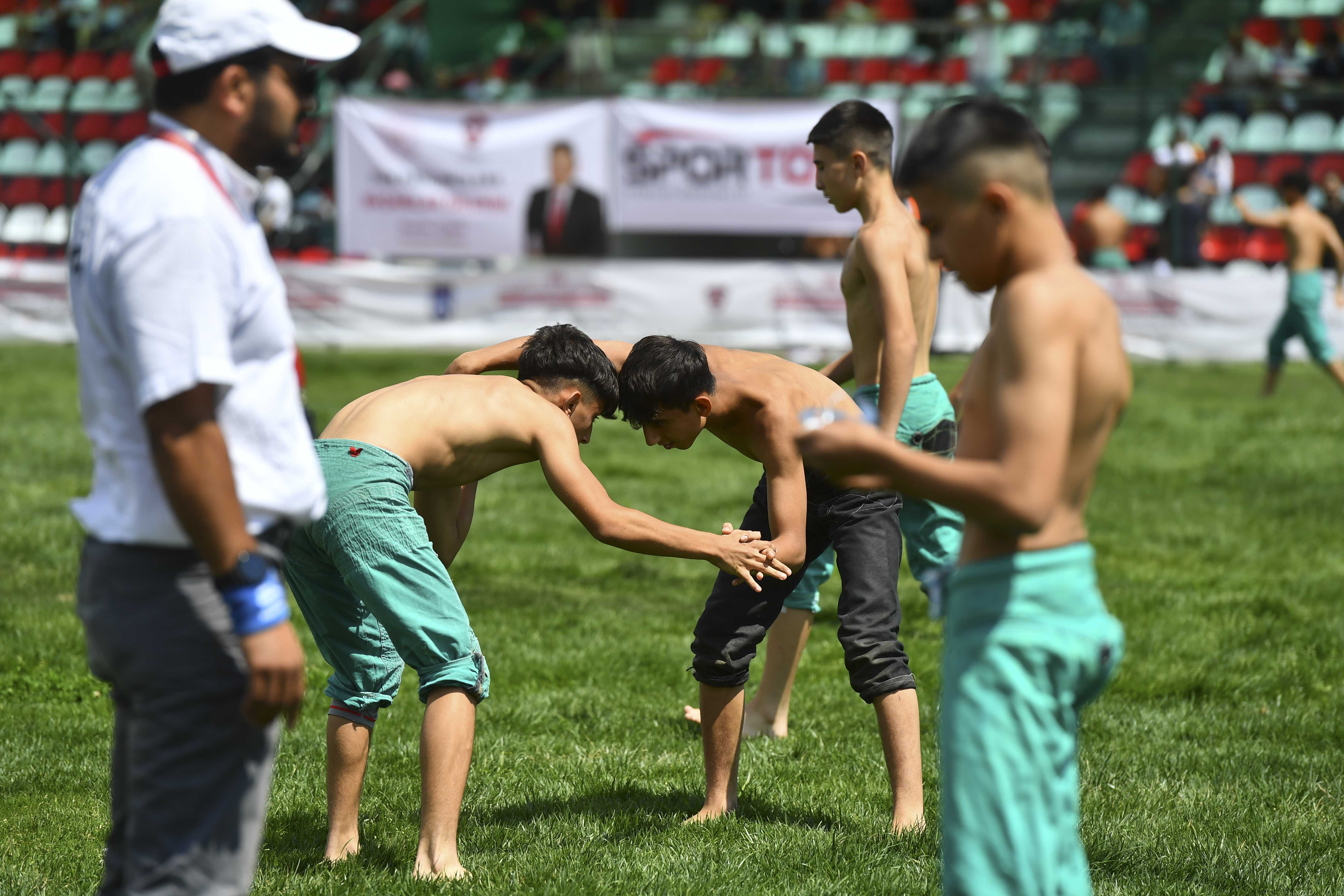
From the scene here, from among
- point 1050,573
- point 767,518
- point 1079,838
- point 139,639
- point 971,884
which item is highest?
point 1050,573

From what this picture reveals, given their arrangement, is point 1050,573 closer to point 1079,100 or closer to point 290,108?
point 290,108

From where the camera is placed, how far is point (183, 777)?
2.43 m

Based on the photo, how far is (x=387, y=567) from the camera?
393 cm

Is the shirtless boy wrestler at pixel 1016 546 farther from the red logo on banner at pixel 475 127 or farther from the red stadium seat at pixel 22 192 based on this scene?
the red stadium seat at pixel 22 192

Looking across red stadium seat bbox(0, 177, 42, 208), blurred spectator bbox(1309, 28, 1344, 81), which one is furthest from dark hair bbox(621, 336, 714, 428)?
red stadium seat bbox(0, 177, 42, 208)

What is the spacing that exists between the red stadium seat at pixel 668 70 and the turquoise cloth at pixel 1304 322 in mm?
10787

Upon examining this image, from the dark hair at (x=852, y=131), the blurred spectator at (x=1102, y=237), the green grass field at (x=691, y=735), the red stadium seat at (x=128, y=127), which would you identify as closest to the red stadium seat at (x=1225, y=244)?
the blurred spectator at (x=1102, y=237)

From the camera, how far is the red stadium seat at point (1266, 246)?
21375mm

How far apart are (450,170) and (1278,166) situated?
1287 centimetres

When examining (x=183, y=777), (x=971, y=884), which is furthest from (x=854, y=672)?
(x=183, y=777)

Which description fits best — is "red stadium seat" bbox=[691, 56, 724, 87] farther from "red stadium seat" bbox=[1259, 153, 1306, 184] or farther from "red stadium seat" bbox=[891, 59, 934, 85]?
"red stadium seat" bbox=[1259, 153, 1306, 184]

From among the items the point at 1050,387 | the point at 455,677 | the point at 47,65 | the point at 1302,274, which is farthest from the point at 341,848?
the point at 47,65

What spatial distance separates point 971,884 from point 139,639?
60.7 inches

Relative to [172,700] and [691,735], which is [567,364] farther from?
[172,700]
